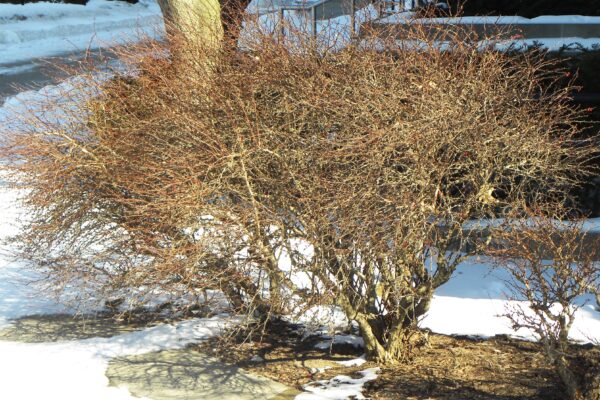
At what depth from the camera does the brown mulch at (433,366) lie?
5.95 metres

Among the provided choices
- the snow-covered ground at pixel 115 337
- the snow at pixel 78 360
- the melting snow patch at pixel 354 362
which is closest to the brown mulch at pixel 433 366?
the melting snow patch at pixel 354 362

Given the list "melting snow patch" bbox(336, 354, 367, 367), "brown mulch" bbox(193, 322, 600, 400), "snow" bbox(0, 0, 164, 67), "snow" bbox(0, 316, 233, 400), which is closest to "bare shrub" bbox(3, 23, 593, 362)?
"melting snow patch" bbox(336, 354, 367, 367)

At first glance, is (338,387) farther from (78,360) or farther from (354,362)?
(78,360)

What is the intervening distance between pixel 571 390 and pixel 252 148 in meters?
2.47

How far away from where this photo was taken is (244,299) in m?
7.00

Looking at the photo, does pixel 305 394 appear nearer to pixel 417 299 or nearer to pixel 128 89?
pixel 417 299

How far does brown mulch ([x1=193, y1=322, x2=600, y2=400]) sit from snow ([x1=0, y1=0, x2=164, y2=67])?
41.2 ft

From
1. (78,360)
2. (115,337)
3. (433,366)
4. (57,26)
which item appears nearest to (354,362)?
(433,366)

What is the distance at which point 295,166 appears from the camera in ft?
18.7

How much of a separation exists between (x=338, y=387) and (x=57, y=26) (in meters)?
17.8

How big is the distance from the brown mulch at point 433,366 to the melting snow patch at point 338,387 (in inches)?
2.5

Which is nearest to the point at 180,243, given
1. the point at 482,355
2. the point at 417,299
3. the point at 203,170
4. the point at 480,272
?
the point at 203,170

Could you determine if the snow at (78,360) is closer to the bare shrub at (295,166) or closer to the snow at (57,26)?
the bare shrub at (295,166)

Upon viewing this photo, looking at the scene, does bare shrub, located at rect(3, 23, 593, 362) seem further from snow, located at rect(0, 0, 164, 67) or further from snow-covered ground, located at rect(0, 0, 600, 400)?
snow, located at rect(0, 0, 164, 67)
